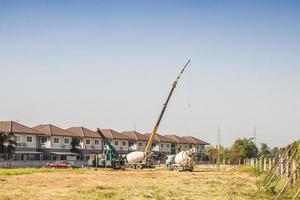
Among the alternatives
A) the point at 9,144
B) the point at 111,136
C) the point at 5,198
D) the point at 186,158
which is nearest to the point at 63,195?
the point at 5,198

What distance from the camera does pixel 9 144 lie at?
67812 millimetres

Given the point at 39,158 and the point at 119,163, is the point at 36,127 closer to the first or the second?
the point at 39,158

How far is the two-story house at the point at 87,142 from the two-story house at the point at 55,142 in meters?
1.52

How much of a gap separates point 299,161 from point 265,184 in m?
3.93

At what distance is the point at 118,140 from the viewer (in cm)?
9175

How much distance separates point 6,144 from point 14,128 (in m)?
5.04

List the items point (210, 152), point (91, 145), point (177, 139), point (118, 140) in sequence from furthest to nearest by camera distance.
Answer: point (177, 139) → point (210, 152) → point (118, 140) → point (91, 145)

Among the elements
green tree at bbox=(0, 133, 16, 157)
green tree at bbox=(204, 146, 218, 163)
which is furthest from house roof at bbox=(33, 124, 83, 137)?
green tree at bbox=(204, 146, 218, 163)

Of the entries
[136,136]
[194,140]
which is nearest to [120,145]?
[136,136]

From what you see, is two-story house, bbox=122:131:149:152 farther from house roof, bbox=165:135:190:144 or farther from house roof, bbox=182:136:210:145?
house roof, bbox=182:136:210:145

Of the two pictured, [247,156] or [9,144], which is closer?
[9,144]

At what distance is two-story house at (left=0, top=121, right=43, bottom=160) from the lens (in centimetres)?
7156

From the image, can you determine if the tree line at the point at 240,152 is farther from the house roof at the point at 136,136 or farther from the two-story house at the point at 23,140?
the two-story house at the point at 23,140

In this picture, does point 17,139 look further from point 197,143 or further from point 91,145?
point 197,143
